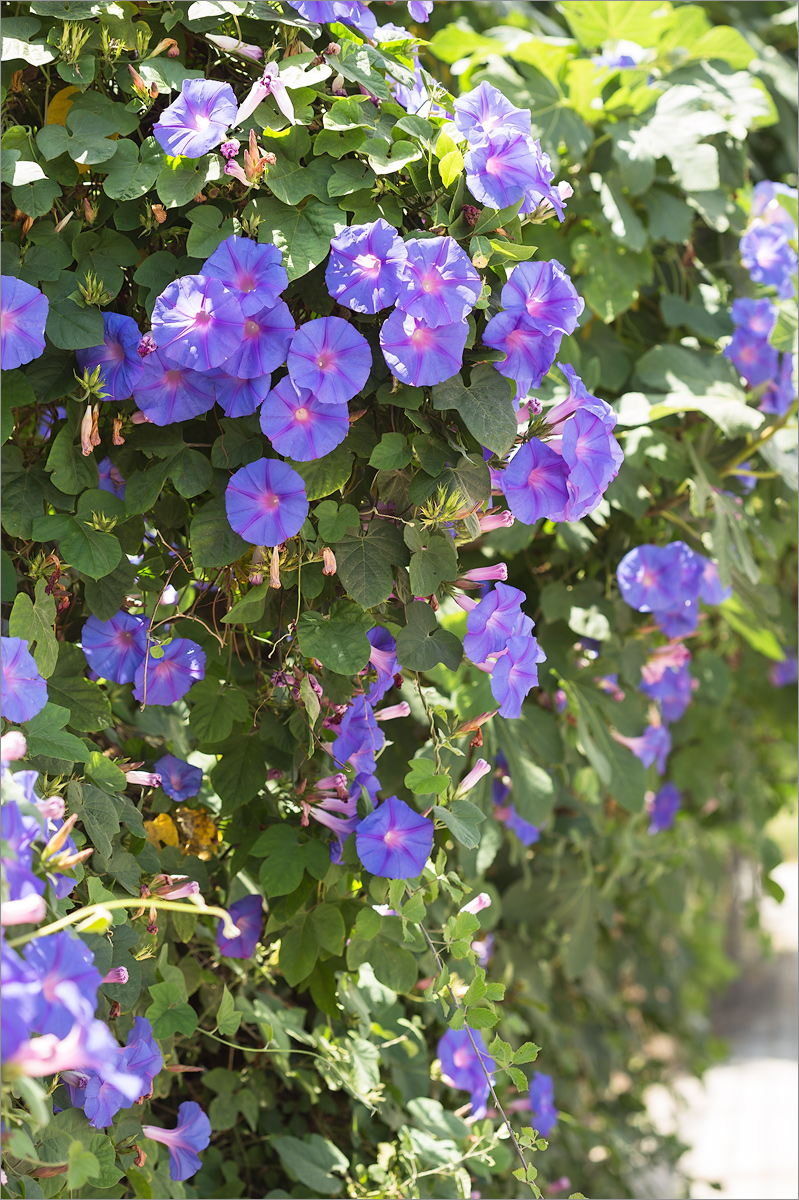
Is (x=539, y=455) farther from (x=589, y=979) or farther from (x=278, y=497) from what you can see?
(x=589, y=979)

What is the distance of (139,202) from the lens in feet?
3.32

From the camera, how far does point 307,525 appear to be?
3.16 feet

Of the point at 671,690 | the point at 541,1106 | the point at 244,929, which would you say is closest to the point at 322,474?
the point at 244,929

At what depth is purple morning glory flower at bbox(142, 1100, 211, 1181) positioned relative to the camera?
3.53 feet

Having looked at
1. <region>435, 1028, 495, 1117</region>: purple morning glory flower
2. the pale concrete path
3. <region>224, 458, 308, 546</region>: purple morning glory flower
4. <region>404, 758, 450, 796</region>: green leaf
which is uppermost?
<region>224, 458, 308, 546</region>: purple morning glory flower

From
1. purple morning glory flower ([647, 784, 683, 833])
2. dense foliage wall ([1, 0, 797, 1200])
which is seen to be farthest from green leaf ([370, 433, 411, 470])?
purple morning glory flower ([647, 784, 683, 833])

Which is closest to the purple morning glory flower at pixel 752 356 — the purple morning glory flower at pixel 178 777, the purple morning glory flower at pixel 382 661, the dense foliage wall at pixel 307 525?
the dense foliage wall at pixel 307 525

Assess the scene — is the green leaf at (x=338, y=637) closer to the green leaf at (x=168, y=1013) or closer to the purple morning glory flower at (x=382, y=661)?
the purple morning glory flower at (x=382, y=661)

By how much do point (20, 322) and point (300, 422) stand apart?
0.25 metres

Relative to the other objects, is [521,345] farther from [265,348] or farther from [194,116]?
[194,116]

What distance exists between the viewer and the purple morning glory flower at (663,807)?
2264 millimetres

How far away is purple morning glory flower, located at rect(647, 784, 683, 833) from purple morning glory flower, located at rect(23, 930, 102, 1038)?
1.78m

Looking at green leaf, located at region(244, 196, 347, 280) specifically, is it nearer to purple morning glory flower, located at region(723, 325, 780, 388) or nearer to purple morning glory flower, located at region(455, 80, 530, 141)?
purple morning glory flower, located at region(455, 80, 530, 141)

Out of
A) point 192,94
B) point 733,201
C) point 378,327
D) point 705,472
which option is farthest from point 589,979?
point 192,94
